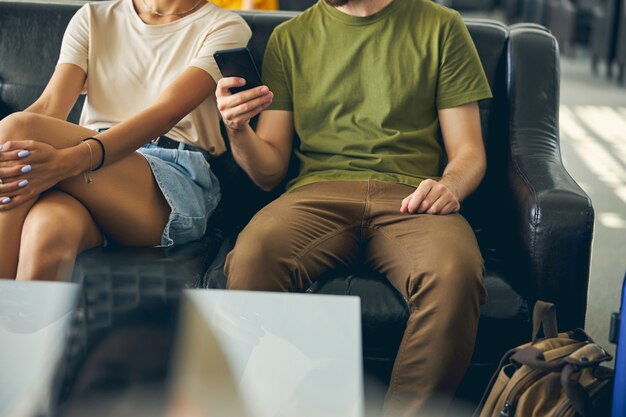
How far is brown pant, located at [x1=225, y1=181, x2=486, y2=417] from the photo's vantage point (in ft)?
5.71

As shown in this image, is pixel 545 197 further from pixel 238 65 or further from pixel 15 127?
pixel 15 127

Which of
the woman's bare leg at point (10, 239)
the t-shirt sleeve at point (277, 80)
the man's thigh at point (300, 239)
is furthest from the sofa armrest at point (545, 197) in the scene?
the woman's bare leg at point (10, 239)

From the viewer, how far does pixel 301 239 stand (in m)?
1.89

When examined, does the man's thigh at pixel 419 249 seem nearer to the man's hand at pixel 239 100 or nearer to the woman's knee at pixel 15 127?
the man's hand at pixel 239 100

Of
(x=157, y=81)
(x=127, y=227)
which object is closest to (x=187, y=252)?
(x=127, y=227)

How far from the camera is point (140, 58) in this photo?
7.25ft

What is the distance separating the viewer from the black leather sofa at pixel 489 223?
6.00 feet

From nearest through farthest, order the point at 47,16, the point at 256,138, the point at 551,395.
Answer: the point at 551,395 → the point at 256,138 → the point at 47,16

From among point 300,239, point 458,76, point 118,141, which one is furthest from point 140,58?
point 458,76

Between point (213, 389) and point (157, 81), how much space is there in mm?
1075

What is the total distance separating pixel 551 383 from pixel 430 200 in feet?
1.60

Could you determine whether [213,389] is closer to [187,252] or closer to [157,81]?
[187,252]

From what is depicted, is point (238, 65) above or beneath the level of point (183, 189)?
above

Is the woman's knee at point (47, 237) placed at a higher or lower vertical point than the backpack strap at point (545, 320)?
higher
